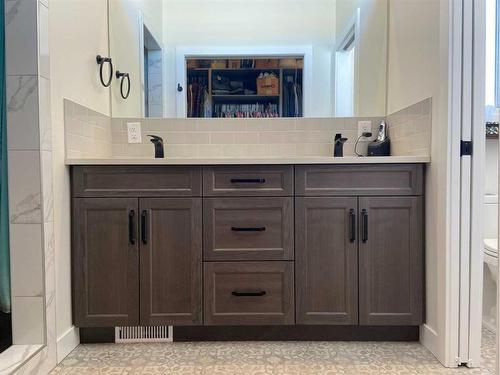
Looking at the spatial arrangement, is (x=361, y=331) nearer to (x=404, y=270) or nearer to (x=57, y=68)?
(x=404, y=270)

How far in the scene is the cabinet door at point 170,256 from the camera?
5.65 feet

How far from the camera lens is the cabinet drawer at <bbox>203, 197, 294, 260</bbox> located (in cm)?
173

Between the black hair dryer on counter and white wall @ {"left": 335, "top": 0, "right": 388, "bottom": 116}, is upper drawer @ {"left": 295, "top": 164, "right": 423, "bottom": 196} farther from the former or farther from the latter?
→ white wall @ {"left": 335, "top": 0, "right": 388, "bottom": 116}

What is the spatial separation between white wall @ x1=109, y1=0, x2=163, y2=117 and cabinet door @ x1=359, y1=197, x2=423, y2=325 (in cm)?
158

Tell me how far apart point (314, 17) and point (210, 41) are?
2.26 ft

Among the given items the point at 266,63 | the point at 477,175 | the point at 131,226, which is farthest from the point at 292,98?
the point at 131,226

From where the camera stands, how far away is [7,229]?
1.50 metres

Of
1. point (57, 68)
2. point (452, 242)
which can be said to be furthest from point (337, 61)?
point (57, 68)

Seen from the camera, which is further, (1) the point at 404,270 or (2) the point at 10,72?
(1) the point at 404,270

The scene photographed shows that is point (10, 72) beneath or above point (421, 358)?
above

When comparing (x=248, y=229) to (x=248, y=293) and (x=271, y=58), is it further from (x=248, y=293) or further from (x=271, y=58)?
(x=271, y=58)

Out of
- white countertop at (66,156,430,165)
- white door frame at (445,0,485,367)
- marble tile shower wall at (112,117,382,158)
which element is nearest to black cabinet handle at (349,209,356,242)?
white countertop at (66,156,430,165)

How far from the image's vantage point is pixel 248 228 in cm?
173

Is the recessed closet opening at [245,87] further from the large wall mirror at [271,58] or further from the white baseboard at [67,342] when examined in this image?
the white baseboard at [67,342]
